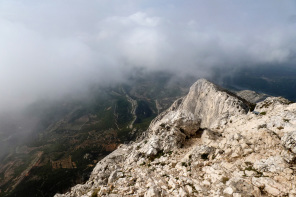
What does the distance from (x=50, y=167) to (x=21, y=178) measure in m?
27.3

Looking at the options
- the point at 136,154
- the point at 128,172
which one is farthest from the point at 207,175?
the point at 136,154

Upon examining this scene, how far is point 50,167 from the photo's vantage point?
7362 inches

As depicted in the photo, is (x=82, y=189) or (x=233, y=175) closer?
(x=233, y=175)

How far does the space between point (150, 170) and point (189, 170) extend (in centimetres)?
628

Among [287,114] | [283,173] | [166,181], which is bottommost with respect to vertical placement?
[166,181]

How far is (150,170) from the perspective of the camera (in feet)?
83.1

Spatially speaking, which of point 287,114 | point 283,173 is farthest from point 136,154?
point 287,114

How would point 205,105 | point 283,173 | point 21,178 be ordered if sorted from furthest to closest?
point 21,178 → point 205,105 → point 283,173

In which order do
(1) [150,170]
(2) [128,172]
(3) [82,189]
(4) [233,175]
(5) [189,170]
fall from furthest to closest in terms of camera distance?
(3) [82,189]
(2) [128,172]
(1) [150,170]
(5) [189,170]
(4) [233,175]

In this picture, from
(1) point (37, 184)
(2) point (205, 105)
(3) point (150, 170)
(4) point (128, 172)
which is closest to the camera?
(3) point (150, 170)

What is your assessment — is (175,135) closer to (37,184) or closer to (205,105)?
(205,105)

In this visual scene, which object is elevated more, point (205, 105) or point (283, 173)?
point (283, 173)

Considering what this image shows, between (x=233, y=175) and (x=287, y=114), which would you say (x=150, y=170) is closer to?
(x=233, y=175)

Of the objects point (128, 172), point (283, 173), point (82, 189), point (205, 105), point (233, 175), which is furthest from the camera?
point (205, 105)
